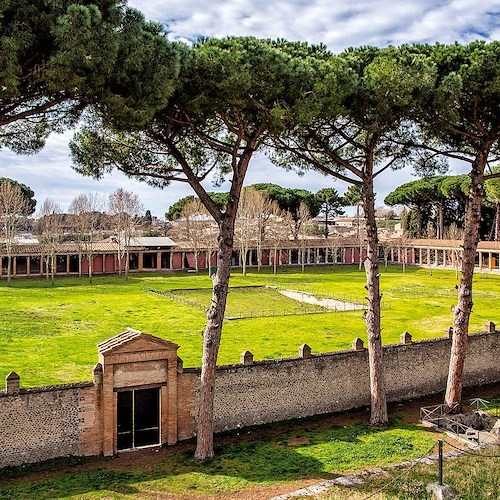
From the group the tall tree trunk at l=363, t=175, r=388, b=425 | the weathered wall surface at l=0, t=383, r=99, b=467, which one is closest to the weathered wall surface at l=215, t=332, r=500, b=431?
the tall tree trunk at l=363, t=175, r=388, b=425

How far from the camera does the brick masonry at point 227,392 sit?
41.9 feet

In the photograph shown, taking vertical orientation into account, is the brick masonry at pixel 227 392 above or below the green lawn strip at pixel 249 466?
above

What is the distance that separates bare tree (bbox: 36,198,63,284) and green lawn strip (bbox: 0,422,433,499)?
34.5 metres

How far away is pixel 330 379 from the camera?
16594 millimetres

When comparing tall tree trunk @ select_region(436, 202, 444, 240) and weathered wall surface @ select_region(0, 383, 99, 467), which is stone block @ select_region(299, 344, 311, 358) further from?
tall tree trunk @ select_region(436, 202, 444, 240)

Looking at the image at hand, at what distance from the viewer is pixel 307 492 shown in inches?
451

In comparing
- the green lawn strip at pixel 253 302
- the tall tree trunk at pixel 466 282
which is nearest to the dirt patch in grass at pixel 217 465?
the tall tree trunk at pixel 466 282

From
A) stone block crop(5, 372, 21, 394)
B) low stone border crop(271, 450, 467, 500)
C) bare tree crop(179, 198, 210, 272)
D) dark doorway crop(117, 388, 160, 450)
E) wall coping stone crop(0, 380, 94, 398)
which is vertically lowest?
low stone border crop(271, 450, 467, 500)

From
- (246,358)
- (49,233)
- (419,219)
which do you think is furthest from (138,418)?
(419,219)

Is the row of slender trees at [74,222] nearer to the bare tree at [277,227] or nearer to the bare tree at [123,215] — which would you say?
the bare tree at [123,215]

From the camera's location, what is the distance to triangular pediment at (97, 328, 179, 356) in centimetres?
1331

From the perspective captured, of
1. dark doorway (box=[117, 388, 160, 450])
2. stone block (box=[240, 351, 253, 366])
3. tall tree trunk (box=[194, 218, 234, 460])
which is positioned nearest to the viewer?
tall tree trunk (box=[194, 218, 234, 460])

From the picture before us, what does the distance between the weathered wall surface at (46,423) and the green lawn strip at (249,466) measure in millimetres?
713

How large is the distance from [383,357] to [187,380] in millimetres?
6459
